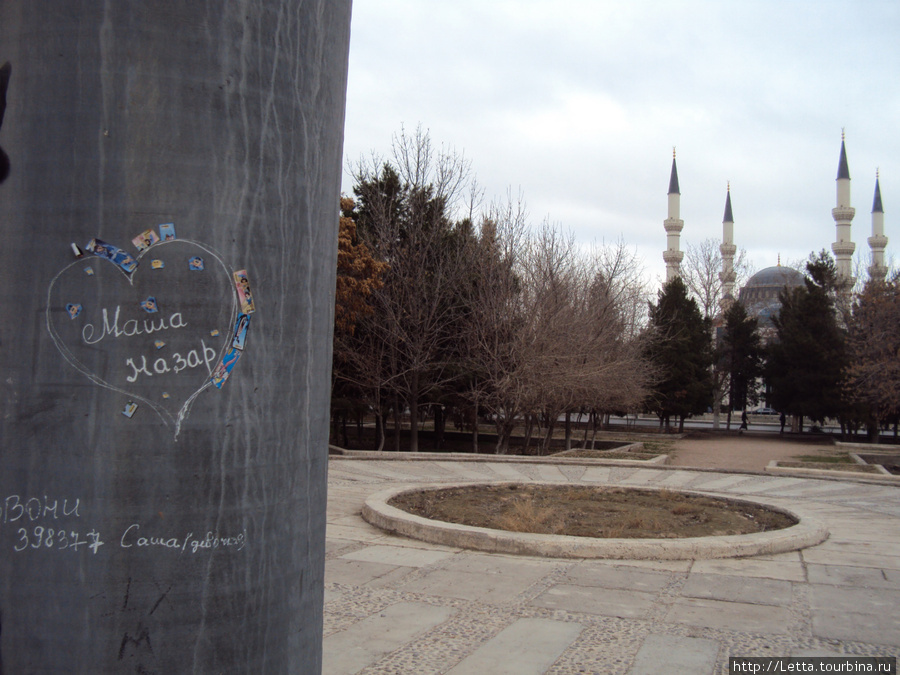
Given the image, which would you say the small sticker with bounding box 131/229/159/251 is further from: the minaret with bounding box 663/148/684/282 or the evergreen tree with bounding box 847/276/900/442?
the minaret with bounding box 663/148/684/282

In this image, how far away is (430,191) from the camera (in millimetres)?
22703

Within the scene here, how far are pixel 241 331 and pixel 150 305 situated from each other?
23cm

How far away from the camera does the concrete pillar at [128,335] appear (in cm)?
183

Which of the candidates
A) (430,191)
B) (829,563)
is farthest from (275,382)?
(430,191)

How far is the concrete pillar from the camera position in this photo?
1.83 meters

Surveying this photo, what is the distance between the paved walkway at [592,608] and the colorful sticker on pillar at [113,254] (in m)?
2.72

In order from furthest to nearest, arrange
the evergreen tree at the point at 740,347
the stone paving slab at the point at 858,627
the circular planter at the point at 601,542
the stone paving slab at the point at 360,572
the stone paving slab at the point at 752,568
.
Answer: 1. the evergreen tree at the point at 740,347
2. the circular planter at the point at 601,542
3. the stone paving slab at the point at 752,568
4. the stone paving slab at the point at 360,572
5. the stone paving slab at the point at 858,627

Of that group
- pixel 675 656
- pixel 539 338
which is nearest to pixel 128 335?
pixel 675 656

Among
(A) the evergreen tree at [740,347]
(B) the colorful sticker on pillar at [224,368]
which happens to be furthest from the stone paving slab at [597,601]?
(A) the evergreen tree at [740,347]

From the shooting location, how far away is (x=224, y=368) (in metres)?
1.93

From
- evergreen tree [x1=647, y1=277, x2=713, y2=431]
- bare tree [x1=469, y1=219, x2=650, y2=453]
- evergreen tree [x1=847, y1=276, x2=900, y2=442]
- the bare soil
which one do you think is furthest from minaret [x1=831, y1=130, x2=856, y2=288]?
the bare soil

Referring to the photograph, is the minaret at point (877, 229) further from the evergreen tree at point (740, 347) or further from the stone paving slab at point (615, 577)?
the stone paving slab at point (615, 577)

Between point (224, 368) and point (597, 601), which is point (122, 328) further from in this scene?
point (597, 601)

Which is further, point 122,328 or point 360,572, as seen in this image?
point 360,572
